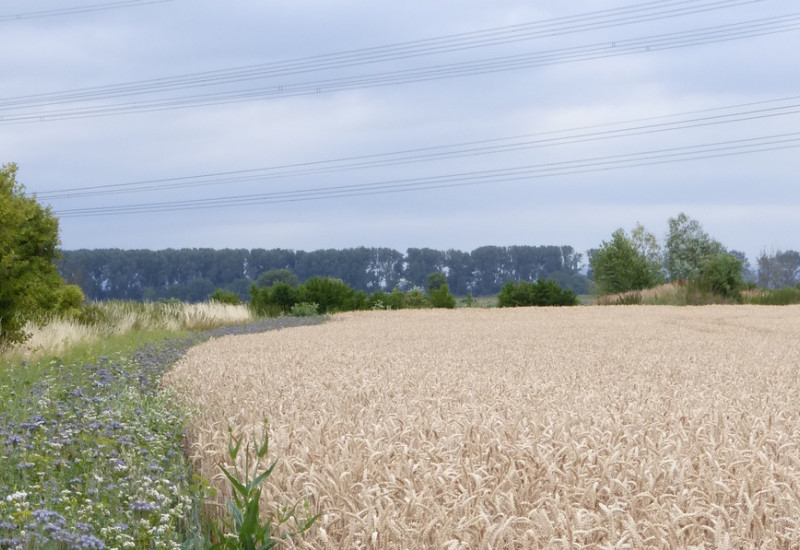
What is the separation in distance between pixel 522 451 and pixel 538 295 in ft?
91.5

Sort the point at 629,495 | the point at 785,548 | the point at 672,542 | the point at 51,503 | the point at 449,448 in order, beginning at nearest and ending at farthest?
the point at 672,542
the point at 785,548
the point at 629,495
the point at 449,448
the point at 51,503

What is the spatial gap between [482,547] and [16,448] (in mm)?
3369

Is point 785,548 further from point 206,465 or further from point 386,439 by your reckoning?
point 206,465

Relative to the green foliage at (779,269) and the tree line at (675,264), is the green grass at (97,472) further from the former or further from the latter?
the green foliage at (779,269)

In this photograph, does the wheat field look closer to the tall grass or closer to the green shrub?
the tall grass

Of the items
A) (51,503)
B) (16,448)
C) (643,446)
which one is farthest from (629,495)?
(16,448)

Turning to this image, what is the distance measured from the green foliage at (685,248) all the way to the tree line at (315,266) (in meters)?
8.91

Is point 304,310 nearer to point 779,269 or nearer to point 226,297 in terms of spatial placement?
point 226,297

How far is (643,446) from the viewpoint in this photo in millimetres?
3322

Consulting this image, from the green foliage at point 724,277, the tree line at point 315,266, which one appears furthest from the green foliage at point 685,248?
the green foliage at point 724,277

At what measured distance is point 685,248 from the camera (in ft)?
194

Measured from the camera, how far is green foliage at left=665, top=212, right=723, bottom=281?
2263 inches

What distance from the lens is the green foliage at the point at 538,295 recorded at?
99.4ft

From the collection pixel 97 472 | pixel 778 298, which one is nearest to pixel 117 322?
pixel 97 472
